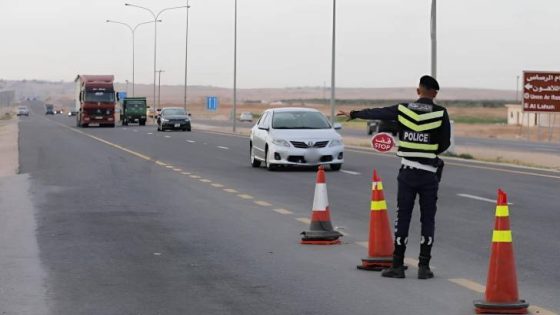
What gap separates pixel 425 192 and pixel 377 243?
90cm

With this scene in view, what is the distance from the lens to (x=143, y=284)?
9930mm

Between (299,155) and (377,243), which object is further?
(299,155)

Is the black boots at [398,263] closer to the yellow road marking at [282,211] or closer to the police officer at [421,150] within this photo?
the police officer at [421,150]

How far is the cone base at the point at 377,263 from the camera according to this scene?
35.0ft

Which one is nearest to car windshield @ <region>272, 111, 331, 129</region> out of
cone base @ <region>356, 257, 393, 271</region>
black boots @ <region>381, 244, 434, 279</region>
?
cone base @ <region>356, 257, 393, 271</region>

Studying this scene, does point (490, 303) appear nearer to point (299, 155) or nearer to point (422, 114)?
point (422, 114)

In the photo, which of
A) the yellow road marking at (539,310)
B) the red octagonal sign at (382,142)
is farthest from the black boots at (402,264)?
the red octagonal sign at (382,142)

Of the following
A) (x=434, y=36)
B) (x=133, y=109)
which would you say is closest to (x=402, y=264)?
(x=434, y=36)

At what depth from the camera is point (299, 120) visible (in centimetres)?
2781

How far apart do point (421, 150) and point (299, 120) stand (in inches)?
703

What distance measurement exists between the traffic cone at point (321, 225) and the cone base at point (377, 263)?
2034 mm

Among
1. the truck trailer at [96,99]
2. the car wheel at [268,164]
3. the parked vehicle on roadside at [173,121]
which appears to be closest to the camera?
the car wheel at [268,164]

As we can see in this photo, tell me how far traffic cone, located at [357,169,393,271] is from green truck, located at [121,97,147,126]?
75921mm

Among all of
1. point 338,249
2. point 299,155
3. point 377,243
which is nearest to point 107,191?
point 299,155
